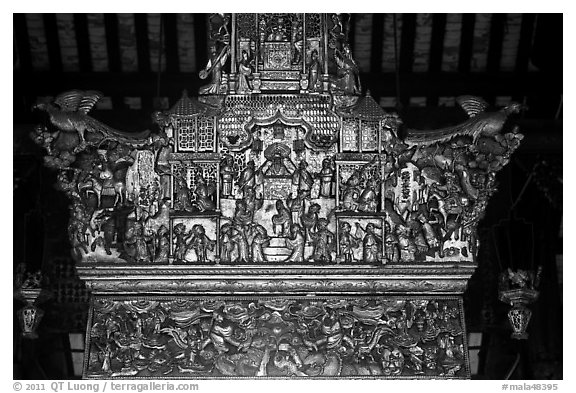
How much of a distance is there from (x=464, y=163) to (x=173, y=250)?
2555 mm

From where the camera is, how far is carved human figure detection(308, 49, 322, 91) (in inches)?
519

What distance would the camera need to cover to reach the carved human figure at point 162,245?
514 inches

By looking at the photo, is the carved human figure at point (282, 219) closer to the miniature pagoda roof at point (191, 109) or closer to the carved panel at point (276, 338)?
the carved panel at point (276, 338)

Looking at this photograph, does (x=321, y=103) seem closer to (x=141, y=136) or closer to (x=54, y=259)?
(x=141, y=136)

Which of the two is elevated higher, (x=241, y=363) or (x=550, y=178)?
(x=550, y=178)

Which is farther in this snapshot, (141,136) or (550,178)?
(550,178)

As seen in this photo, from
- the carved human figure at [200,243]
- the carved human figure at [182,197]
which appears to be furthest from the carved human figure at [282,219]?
the carved human figure at [182,197]

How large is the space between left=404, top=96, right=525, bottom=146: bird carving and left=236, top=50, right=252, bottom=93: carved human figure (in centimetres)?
142

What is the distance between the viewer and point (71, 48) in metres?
15.7

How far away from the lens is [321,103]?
13156 millimetres

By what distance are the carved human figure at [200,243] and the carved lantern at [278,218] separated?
0.04 feet

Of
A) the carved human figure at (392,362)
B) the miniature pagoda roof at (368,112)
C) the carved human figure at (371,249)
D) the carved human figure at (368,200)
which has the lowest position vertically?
the carved human figure at (392,362)
